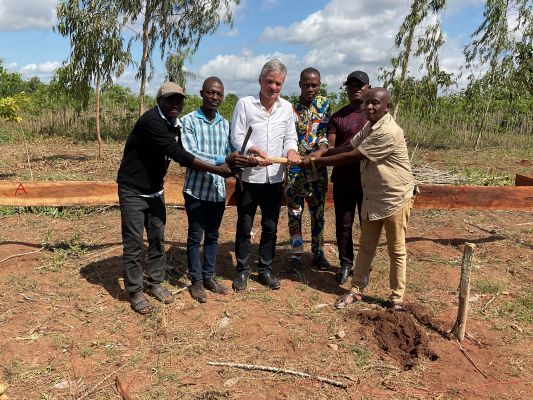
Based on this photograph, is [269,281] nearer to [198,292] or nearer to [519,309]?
[198,292]

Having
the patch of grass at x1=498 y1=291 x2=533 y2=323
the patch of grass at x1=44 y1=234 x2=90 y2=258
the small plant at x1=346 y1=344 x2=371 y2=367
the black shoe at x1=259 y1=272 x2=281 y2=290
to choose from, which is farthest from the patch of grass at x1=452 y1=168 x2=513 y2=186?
the patch of grass at x1=44 y1=234 x2=90 y2=258

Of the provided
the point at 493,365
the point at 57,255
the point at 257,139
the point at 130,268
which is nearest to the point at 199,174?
the point at 257,139

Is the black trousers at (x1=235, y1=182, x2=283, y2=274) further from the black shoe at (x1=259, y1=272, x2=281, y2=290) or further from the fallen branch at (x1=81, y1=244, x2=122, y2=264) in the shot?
the fallen branch at (x1=81, y1=244, x2=122, y2=264)

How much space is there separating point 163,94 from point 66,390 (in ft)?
6.70

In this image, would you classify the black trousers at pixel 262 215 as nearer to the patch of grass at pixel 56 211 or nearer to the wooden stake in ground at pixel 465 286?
the wooden stake in ground at pixel 465 286

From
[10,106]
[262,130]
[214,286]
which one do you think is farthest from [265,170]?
[10,106]

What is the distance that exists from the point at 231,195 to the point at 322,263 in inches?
45.1

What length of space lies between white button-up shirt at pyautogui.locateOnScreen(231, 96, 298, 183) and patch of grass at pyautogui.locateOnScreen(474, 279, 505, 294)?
6.79ft

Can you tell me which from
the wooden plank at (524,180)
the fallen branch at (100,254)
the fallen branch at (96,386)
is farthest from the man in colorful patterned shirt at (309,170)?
the wooden plank at (524,180)

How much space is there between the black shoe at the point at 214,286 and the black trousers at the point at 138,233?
15.5 inches

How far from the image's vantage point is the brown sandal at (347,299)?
3670 millimetres

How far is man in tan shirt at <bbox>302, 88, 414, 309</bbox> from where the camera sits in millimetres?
3297

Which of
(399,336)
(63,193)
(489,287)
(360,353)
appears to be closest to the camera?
(360,353)

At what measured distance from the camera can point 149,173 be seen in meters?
3.55
